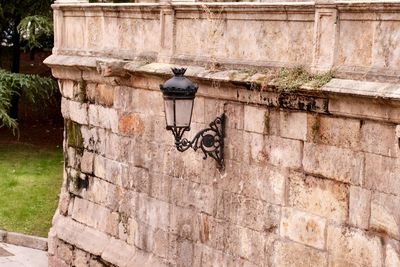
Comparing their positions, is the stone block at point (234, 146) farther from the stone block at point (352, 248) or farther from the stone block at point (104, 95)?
the stone block at point (104, 95)

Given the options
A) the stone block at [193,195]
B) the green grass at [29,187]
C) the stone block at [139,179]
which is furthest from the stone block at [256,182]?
the green grass at [29,187]

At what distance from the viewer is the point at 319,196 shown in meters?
6.82

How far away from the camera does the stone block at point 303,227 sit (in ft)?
22.5

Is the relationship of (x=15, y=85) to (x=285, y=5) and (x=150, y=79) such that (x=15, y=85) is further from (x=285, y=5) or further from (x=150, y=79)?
(x=285, y=5)

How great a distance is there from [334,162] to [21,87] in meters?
13.4

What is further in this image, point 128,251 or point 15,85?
point 15,85

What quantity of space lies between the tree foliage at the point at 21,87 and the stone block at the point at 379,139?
12592mm

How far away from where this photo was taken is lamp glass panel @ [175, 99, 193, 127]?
704cm

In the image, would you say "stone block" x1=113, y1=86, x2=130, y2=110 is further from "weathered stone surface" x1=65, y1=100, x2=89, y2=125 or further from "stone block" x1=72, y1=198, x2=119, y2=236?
"stone block" x1=72, y1=198, x2=119, y2=236

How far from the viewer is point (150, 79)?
891cm

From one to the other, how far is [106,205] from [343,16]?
16.3ft

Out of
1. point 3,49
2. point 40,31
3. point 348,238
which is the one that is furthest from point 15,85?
point 348,238

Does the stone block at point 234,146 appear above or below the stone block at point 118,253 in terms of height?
above

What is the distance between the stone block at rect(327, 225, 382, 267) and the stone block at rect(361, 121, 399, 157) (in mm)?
753
